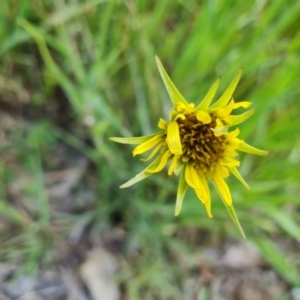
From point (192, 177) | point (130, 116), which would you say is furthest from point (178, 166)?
point (130, 116)

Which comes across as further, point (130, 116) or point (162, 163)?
point (130, 116)

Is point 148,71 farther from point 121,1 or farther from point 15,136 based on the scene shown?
point 15,136

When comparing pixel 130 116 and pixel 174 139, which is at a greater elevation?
pixel 130 116

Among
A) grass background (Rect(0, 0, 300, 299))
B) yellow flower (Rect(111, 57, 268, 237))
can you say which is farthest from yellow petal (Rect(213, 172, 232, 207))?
grass background (Rect(0, 0, 300, 299))

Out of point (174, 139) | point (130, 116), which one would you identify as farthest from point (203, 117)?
point (130, 116)

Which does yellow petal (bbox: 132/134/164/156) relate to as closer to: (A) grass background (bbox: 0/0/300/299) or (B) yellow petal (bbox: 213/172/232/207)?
(B) yellow petal (bbox: 213/172/232/207)

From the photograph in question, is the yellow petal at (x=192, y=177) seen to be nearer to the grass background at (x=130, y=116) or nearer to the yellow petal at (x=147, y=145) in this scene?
the yellow petal at (x=147, y=145)

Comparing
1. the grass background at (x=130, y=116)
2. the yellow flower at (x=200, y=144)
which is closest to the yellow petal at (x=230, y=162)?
the yellow flower at (x=200, y=144)

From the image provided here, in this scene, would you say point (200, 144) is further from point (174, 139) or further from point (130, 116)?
point (130, 116)
